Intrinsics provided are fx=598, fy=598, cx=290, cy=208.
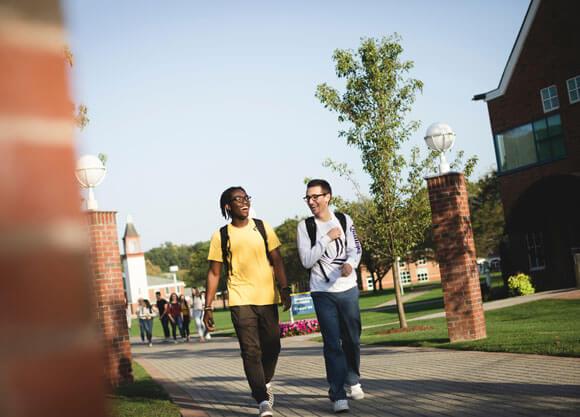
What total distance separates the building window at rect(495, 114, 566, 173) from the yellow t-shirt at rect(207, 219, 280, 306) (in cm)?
2061

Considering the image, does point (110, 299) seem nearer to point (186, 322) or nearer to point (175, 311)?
point (186, 322)

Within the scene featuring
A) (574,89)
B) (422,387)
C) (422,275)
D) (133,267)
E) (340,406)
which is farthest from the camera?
(133,267)

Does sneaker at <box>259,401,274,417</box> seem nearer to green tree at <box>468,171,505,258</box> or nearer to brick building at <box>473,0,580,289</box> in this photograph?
brick building at <box>473,0,580,289</box>

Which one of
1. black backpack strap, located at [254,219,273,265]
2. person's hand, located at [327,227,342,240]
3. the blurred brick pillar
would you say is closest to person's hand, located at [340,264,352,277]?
person's hand, located at [327,227,342,240]

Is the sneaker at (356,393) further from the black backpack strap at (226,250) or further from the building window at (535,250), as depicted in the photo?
the building window at (535,250)

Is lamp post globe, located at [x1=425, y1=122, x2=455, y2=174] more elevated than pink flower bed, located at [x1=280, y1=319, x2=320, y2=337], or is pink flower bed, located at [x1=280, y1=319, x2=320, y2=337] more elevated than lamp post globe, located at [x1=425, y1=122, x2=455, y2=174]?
lamp post globe, located at [x1=425, y1=122, x2=455, y2=174]

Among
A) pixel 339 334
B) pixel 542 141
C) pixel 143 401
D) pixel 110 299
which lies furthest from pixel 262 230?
pixel 542 141

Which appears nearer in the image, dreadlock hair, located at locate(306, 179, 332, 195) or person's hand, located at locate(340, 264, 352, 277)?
person's hand, located at locate(340, 264, 352, 277)

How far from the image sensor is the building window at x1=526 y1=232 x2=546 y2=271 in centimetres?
2414

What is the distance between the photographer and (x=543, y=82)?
24.3m

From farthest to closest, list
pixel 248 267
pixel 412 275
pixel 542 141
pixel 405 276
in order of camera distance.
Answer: pixel 412 275
pixel 405 276
pixel 542 141
pixel 248 267

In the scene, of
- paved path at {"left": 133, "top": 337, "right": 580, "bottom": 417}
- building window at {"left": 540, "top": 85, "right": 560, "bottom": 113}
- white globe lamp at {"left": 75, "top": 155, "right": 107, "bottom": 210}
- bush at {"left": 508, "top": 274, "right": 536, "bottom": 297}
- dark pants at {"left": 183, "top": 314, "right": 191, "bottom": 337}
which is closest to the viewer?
paved path at {"left": 133, "top": 337, "right": 580, "bottom": 417}

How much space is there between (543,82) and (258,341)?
869 inches

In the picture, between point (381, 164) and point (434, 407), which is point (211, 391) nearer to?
point (434, 407)
